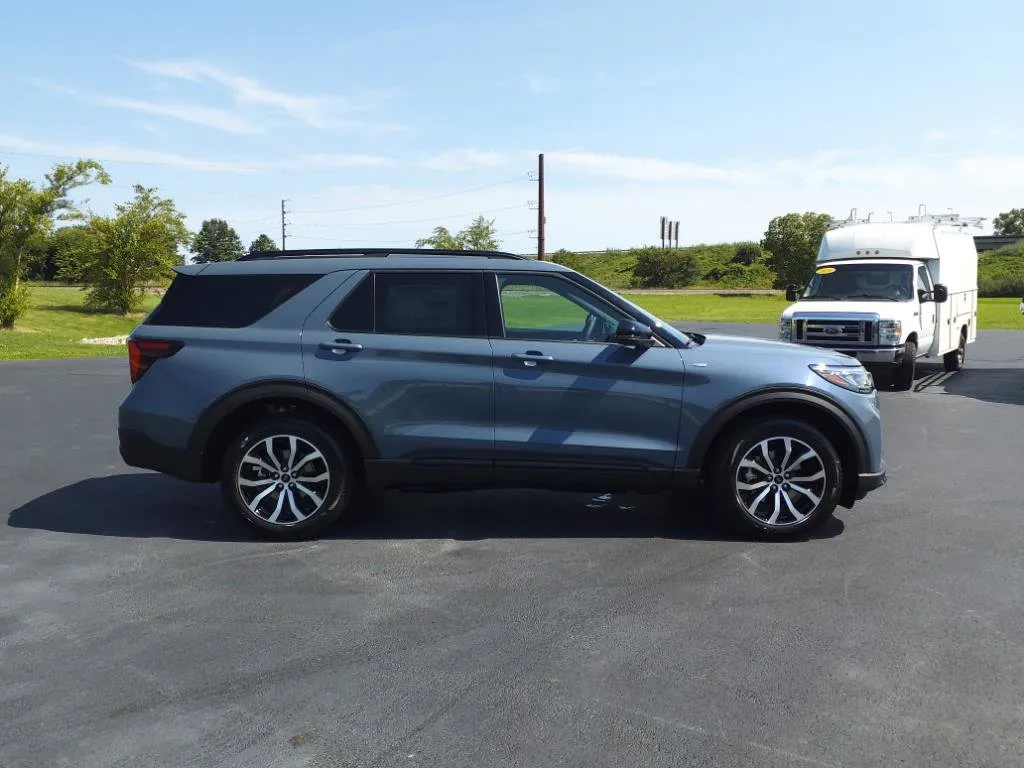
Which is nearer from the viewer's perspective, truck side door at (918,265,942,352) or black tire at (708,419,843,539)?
black tire at (708,419,843,539)

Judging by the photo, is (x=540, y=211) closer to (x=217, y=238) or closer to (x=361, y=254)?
(x=361, y=254)

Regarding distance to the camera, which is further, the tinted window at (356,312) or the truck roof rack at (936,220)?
the truck roof rack at (936,220)

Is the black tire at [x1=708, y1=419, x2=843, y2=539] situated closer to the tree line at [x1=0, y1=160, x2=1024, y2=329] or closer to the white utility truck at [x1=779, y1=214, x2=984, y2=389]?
the white utility truck at [x1=779, y1=214, x2=984, y2=389]

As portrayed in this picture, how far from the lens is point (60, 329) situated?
1470 inches

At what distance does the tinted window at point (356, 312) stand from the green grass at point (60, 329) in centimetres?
2136

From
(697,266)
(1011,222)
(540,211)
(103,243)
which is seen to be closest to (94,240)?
(103,243)

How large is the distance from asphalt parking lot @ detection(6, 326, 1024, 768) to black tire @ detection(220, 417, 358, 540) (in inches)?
6.5

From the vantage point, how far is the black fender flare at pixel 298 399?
5.85 meters

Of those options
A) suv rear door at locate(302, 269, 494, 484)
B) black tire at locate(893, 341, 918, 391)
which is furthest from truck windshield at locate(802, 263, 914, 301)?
suv rear door at locate(302, 269, 494, 484)

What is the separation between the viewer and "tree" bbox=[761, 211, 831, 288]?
203ft

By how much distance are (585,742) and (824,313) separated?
11694 millimetres

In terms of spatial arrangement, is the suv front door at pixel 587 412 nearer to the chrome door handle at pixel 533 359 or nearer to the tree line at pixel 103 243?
the chrome door handle at pixel 533 359

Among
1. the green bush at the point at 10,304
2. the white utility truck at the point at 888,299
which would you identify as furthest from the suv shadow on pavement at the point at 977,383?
the green bush at the point at 10,304

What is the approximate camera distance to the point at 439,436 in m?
5.85
